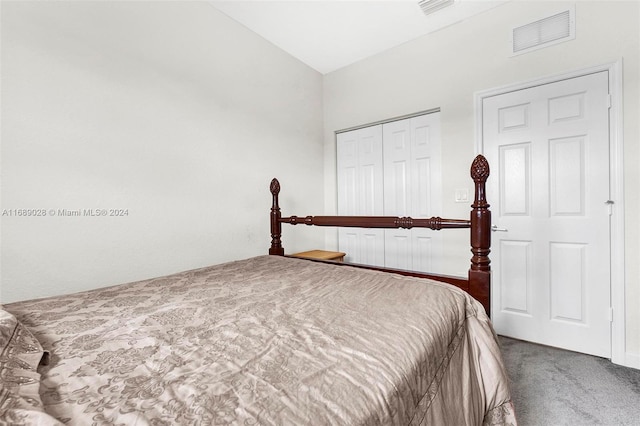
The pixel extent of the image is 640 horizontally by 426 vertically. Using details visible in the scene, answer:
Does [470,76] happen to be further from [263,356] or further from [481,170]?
[263,356]

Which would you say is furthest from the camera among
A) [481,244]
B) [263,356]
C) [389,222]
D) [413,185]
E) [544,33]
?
[413,185]

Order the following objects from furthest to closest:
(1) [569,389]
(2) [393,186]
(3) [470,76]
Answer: (2) [393,186] → (3) [470,76] → (1) [569,389]

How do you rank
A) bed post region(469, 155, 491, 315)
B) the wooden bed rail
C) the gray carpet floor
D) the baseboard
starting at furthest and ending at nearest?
the baseboard, the gray carpet floor, the wooden bed rail, bed post region(469, 155, 491, 315)

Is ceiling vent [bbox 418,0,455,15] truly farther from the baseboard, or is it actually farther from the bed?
the baseboard

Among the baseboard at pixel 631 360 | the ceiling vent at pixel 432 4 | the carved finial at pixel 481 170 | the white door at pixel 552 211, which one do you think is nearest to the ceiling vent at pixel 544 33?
the white door at pixel 552 211

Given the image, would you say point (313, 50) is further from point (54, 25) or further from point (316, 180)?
point (54, 25)

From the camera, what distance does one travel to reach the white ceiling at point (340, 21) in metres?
2.33

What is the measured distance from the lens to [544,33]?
2.18m

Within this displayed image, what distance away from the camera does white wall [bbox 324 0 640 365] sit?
6.23ft

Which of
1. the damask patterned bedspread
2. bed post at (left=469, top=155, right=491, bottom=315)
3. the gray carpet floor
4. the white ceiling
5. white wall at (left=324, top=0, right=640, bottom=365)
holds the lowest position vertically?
the gray carpet floor

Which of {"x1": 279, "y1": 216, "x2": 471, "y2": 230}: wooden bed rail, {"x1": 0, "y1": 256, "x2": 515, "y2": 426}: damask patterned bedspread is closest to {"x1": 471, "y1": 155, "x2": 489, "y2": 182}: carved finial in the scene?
{"x1": 279, "y1": 216, "x2": 471, "y2": 230}: wooden bed rail

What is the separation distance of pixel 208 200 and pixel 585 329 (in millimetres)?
3045

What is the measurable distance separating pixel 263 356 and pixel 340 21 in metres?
2.81

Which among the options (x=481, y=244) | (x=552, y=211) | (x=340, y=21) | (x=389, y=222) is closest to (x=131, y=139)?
(x=389, y=222)
